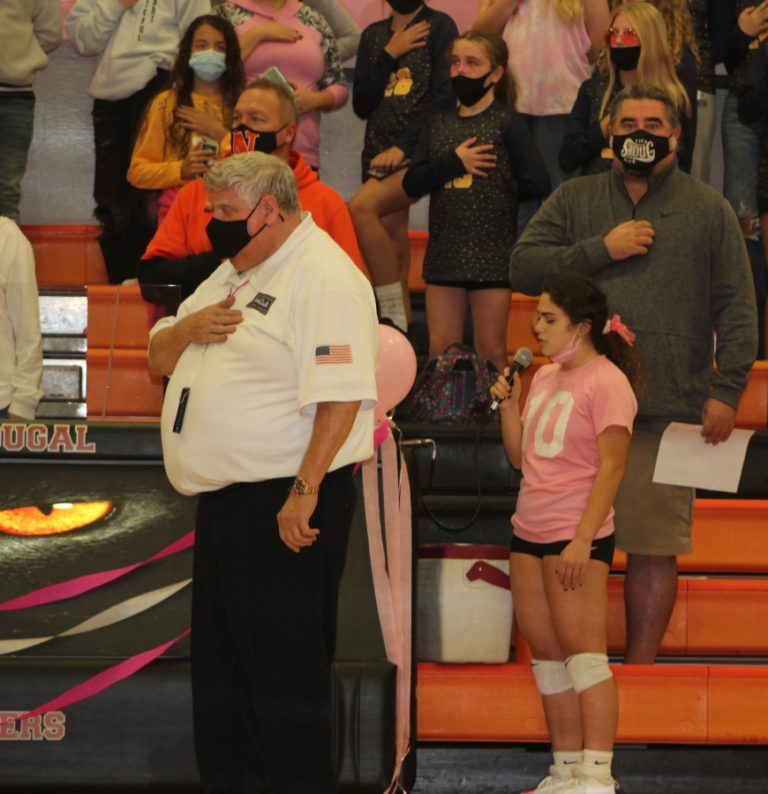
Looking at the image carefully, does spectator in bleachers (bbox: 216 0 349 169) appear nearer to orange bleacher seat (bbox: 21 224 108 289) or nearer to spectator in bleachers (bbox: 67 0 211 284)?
spectator in bleachers (bbox: 67 0 211 284)

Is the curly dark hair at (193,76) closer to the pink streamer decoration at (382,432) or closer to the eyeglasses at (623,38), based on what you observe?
the eyeglasses at (623,38)

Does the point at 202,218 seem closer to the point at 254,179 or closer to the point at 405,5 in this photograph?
the point at 254,179

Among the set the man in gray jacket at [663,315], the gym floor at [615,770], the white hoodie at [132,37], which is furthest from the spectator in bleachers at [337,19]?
the gym floor at [615,770]

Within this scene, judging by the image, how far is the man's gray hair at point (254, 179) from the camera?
10.5 ft

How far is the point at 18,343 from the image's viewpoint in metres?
4.66

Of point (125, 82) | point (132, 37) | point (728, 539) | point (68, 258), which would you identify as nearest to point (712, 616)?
point (728, 539)

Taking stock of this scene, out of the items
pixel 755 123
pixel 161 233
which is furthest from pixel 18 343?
pixel 755 123

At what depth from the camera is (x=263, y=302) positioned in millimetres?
3211

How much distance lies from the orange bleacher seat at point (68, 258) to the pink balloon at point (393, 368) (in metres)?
3.42

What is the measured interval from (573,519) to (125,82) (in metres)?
3.74

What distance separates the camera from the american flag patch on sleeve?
10.2 ft

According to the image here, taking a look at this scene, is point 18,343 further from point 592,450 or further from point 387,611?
point 592,450

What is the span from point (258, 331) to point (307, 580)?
562mm

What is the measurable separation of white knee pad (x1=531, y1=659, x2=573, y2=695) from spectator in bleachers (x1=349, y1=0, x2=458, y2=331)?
2.04m
